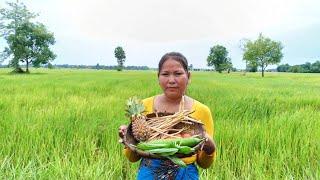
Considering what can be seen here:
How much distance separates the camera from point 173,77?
2236 mm

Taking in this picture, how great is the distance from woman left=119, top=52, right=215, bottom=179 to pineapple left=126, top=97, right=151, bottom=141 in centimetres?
19

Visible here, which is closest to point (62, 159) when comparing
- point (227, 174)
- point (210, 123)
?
point (227, 174)

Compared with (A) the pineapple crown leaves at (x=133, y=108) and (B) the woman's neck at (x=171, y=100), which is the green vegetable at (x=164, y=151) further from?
(B) the woman's neck at (x=171, y=100)

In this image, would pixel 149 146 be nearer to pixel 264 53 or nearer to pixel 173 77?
pixel 173 77

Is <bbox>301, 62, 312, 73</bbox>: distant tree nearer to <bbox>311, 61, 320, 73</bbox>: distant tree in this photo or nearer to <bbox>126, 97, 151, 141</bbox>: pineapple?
<bbox>311, 61, 320, 73</bbox>: distant tree

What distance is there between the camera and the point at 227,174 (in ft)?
12.0

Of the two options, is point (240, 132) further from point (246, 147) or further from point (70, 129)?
point (70, 129)

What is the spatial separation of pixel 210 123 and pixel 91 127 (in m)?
2.59

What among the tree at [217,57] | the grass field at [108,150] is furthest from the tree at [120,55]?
the grass field at [108,150]

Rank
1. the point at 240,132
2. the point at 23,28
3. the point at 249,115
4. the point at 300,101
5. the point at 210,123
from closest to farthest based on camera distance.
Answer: the point at 210,123, the point at 240,132, the point at 249,115, the point at 300,101, the point at 23,28

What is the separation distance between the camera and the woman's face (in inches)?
88.4

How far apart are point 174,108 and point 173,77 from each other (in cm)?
17

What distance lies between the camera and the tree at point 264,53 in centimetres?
5888

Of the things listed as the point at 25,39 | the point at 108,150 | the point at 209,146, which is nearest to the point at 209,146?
the point at 209,146
